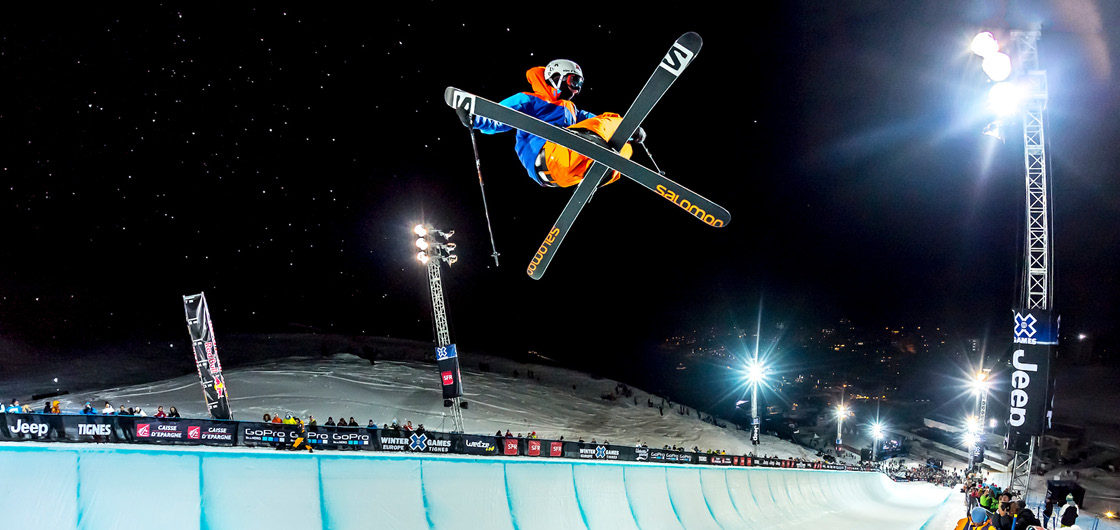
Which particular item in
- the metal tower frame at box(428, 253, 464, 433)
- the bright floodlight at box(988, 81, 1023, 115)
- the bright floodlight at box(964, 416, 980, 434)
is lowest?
the bright floodlight at box(964, 416, 980, 434)

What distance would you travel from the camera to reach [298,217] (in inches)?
1390

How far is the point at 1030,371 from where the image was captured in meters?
9.74

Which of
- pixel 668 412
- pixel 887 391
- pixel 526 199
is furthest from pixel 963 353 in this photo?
pixel 526 199

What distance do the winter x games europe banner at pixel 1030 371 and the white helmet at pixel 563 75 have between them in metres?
9.32

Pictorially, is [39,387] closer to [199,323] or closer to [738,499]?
[199,323]

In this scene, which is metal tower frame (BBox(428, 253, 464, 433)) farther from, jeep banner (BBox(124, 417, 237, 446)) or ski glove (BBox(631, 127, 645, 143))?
ski glove (BBox(631, 127, 645, 143))

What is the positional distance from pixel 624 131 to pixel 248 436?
33.1 ft

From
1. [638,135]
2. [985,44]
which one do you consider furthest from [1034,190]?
[638,135]

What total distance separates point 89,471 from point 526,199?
20019 mm

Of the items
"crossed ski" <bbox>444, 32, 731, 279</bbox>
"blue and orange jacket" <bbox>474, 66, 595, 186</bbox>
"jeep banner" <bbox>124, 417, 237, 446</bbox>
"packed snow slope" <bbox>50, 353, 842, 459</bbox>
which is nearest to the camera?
"crossed ski" <bbox>444, 32, 731, 279</bbox>

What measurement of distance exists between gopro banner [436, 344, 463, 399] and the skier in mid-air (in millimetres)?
10794

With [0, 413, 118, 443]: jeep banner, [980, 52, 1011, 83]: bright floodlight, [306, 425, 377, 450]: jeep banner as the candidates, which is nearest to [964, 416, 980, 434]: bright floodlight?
[980, 52, 1011, 83]: bright floodlight

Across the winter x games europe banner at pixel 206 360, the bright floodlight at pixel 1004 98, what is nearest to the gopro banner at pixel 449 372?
the winter x games europe banner at pixel 206 360

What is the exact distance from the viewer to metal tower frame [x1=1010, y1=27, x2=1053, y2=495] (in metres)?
9.51
